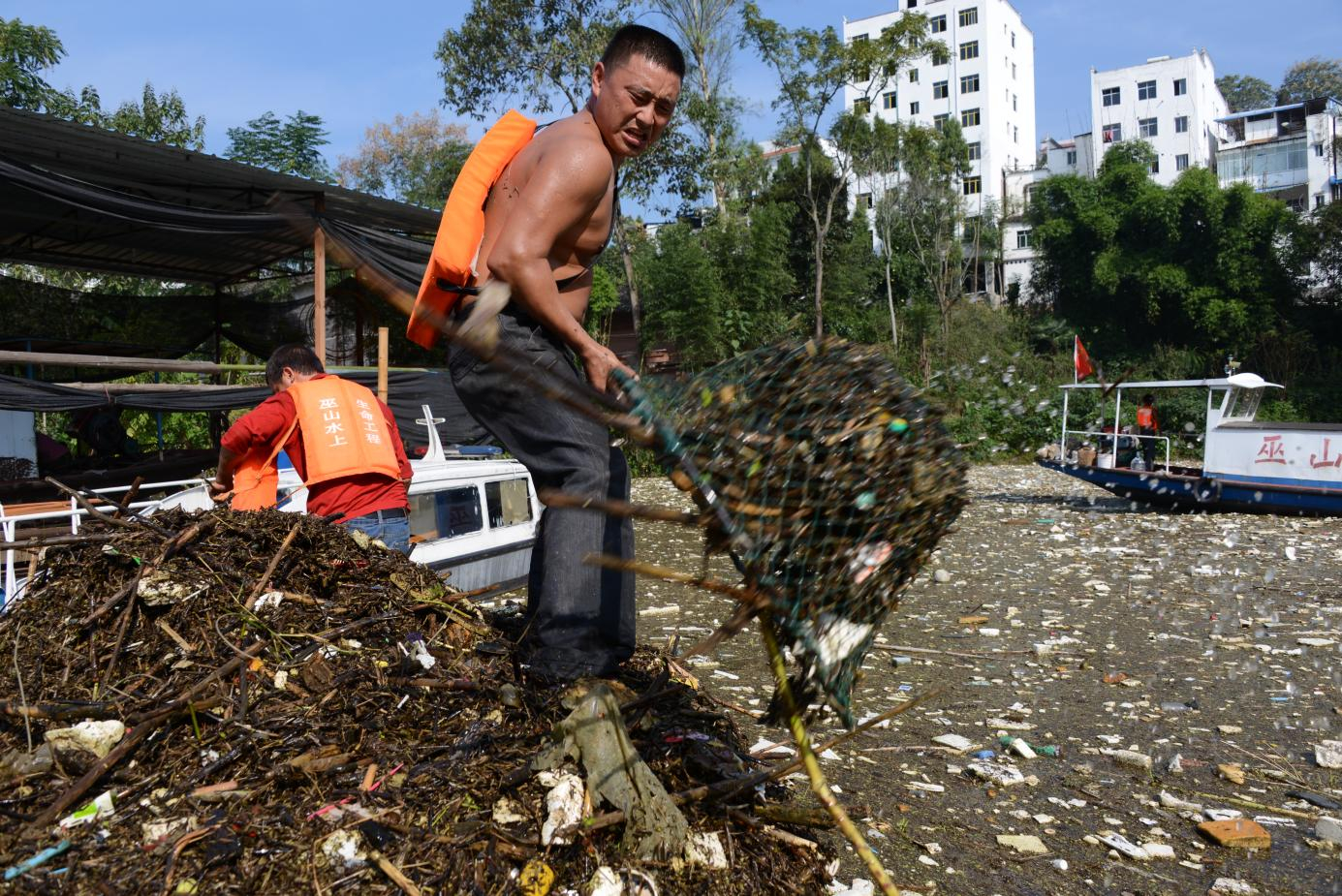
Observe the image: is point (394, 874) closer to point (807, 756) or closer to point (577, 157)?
point (807, 756)

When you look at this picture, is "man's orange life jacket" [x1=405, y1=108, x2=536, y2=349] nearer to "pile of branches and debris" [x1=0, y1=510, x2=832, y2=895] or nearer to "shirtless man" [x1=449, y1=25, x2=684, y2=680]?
"shirtless man" [x1=449, y1=25, x2=684, y2=680]

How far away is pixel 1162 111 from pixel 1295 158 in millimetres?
8720

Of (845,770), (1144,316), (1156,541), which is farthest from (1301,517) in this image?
(1144,316)

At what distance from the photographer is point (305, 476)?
4602mm

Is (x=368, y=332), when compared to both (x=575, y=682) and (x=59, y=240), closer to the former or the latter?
(x=59, y=240)

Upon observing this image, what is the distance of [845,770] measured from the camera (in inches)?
147

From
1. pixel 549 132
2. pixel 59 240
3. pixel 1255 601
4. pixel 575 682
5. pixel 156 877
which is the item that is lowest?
pixel 1255 601

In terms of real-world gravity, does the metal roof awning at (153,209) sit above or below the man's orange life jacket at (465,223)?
above

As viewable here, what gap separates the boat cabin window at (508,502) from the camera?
27.2 feet

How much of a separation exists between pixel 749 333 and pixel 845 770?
21226mm

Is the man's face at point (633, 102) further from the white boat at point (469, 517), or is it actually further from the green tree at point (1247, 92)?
the green tree at point (1247, 92)

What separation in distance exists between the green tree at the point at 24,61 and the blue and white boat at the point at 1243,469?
21.9 m

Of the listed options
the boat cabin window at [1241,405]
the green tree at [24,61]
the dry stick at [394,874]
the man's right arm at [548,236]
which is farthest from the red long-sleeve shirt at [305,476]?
the green tree at [24,61]

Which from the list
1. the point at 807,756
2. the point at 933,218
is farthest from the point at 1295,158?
the point at 807,756
